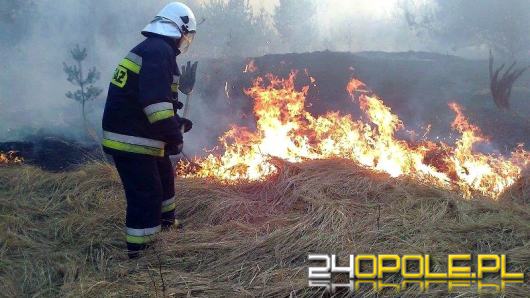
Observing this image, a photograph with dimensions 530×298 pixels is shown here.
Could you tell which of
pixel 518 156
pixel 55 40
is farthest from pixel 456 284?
pixel 55 40

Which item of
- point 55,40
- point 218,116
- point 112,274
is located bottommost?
point 112,274

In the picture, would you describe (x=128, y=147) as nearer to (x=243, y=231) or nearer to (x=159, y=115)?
(x=159, y=115)

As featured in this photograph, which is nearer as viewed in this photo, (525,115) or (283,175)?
(283,175)

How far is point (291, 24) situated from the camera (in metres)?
31.2

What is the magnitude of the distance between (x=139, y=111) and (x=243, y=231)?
1304 mm

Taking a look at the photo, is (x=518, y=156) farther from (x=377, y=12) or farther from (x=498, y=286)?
(x=377, y=12)

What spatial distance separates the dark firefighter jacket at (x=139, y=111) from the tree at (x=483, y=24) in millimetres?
22508

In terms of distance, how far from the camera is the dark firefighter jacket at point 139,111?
3.31 m

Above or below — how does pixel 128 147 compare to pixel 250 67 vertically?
below

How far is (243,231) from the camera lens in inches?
147

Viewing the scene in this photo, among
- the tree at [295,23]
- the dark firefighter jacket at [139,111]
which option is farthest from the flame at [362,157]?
the tree at [295,23]

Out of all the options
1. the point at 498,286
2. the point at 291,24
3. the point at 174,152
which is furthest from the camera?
the point at 291,24

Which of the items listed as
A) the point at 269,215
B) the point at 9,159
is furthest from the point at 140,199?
the point at 9,159

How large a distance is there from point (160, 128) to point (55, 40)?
15350 millimetres
